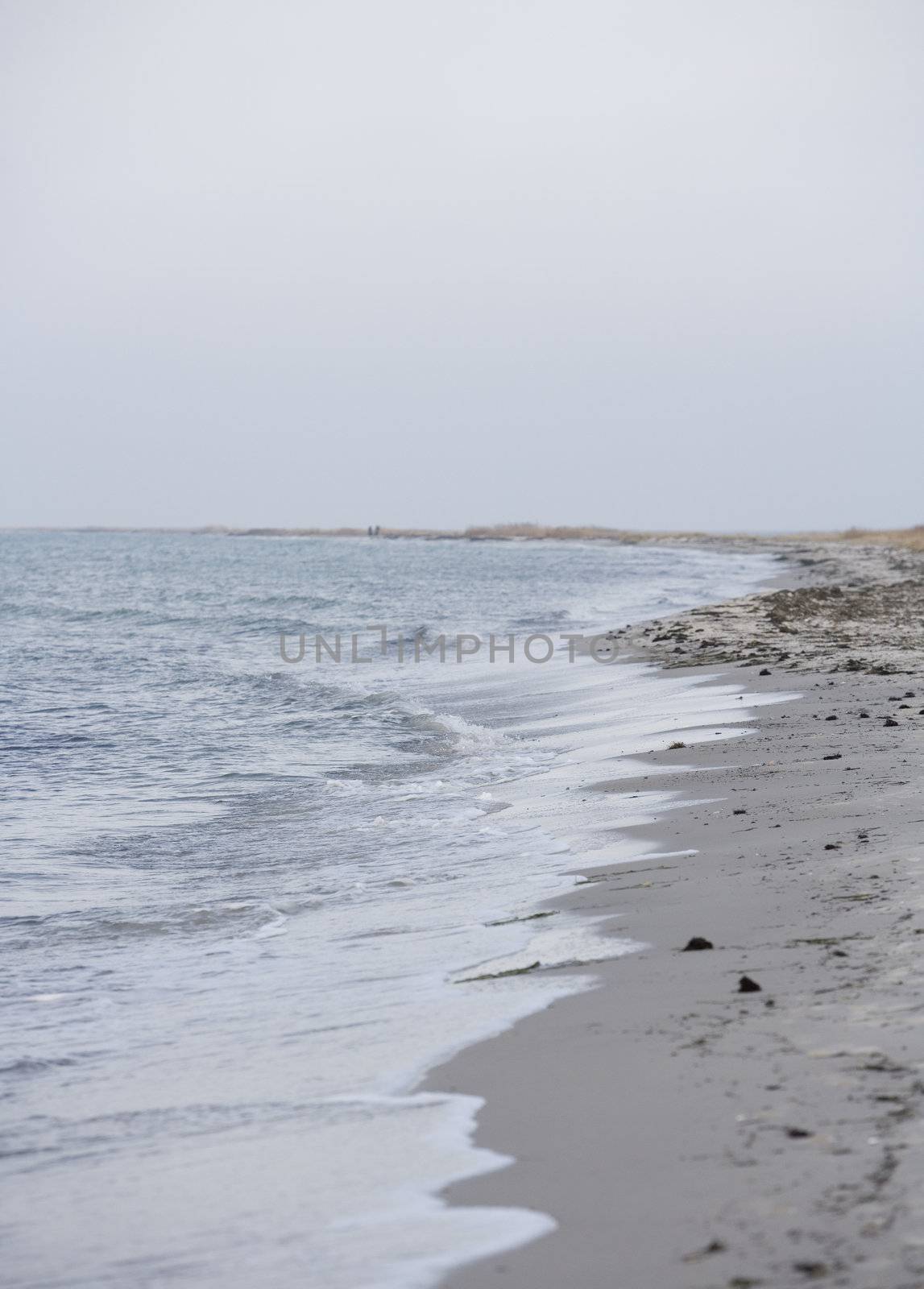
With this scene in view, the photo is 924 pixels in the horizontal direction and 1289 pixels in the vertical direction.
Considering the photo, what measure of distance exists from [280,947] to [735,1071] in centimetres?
304

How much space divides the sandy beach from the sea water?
189mm

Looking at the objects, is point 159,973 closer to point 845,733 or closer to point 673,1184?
point 673,1184

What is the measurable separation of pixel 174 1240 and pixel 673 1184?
1.21 meters

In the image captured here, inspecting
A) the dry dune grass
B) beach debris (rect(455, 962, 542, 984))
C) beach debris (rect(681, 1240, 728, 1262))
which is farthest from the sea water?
the dry dune grass

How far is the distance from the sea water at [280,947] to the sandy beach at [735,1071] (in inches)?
7.4

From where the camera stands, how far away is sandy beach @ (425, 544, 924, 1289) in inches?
101

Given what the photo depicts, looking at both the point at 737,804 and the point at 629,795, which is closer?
the point at 737,804

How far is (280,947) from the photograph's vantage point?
235 inches

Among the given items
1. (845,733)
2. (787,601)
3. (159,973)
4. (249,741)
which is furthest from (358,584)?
(159,973)

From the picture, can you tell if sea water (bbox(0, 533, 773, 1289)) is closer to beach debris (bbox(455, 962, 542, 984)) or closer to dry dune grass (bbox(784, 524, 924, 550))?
beach debris (bbox(455, 962, 542, 984))

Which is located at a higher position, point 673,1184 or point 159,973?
point 673,1184

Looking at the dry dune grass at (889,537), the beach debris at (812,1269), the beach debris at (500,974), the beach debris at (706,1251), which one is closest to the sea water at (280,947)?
the beach debris at (500,974)

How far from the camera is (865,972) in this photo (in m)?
4.17

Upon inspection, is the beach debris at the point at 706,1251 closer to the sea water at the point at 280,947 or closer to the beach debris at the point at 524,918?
the sea water at the point at 280,947
